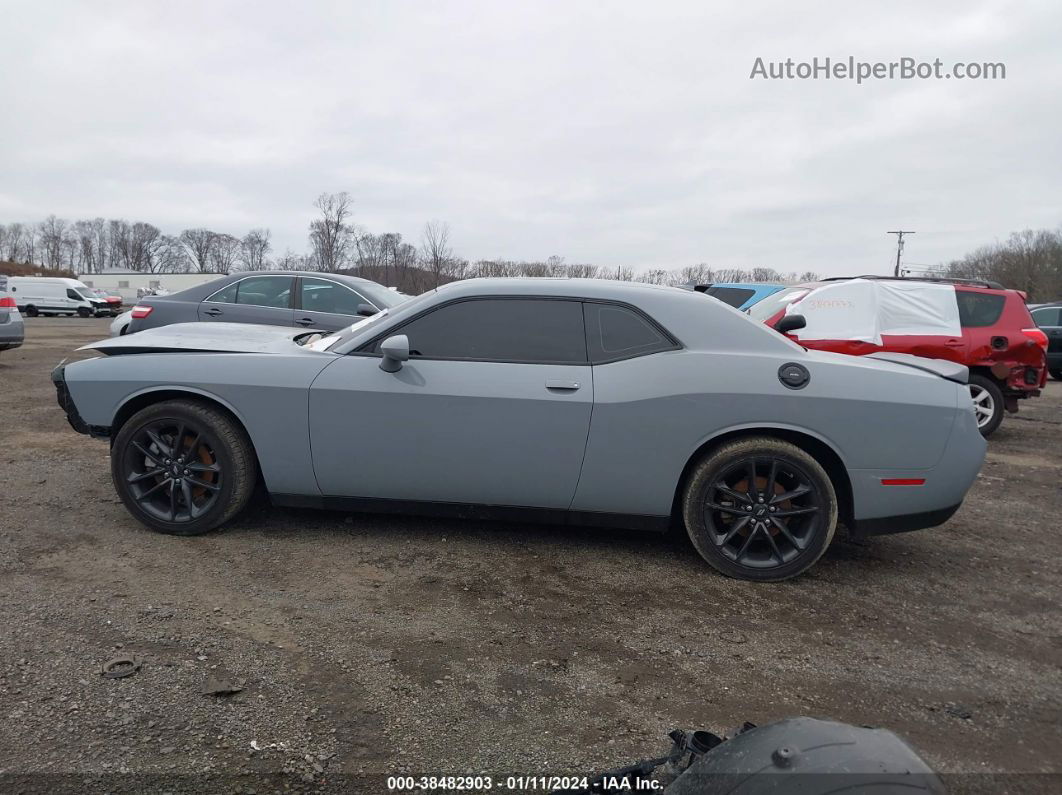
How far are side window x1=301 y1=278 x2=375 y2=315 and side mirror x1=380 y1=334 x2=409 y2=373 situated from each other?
477 centimetres

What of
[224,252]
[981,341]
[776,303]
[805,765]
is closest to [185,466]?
[805,765]

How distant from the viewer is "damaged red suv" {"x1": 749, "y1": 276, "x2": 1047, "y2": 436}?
7.39 m

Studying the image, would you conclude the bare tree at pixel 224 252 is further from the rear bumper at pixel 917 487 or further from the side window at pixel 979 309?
the rear bumper at pixel 917 487

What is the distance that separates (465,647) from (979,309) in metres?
7.29

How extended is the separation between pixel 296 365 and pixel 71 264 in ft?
374

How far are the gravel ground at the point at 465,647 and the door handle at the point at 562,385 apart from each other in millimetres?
892

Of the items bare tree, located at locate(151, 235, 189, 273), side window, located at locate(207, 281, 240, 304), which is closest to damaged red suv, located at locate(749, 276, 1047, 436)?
side window, located at locate(207, 281, 240, 304)

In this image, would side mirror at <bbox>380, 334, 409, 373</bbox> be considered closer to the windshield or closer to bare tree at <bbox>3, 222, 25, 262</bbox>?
the windshield

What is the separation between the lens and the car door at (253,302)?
8094 mm

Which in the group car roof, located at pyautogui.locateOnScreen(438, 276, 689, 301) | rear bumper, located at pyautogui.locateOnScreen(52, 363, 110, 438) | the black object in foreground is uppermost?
car roof, located at pyautogui.locateOnScreen(438, 276, 689, 301)

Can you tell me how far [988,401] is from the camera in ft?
25.0

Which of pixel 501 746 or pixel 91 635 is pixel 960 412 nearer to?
pixel 501 746

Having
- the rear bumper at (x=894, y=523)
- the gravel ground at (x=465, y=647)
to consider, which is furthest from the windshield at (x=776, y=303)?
the rear bumper at (x=894, y=523)

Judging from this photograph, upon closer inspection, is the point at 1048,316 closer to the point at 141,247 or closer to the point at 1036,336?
the point at 1036,336
